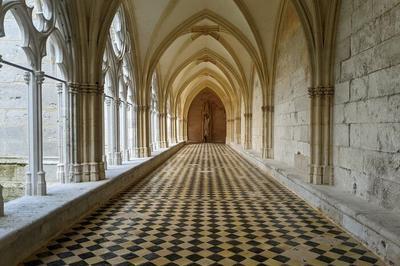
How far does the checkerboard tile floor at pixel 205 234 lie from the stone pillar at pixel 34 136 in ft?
2.93

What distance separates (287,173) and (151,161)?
5147 mm

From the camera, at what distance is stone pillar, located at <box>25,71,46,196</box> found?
16.4ft

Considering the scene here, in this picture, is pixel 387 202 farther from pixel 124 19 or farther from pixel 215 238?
pixel 124 19

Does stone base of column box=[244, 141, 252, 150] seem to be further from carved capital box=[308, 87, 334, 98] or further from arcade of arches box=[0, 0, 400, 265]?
carved capital box=[308, 87, 334, 98]

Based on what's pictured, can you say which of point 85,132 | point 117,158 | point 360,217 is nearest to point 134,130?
point 117,158

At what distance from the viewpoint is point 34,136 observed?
502cm

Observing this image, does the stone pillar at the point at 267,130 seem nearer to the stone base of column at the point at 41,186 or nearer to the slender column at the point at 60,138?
the slender column at the point at 60,138

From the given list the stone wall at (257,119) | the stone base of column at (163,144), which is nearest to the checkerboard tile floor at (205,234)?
the stone wall at (257,119)

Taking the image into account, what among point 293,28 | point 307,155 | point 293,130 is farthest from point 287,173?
point 293,28

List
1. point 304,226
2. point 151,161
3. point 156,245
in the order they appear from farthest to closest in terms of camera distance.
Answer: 1. point 151,161
2. point 304,226
3. point 156,245

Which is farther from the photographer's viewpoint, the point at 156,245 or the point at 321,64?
the point at 321,64

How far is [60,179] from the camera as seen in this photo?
628cm

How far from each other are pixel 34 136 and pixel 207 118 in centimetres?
3044

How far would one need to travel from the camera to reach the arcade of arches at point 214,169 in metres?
3.82
